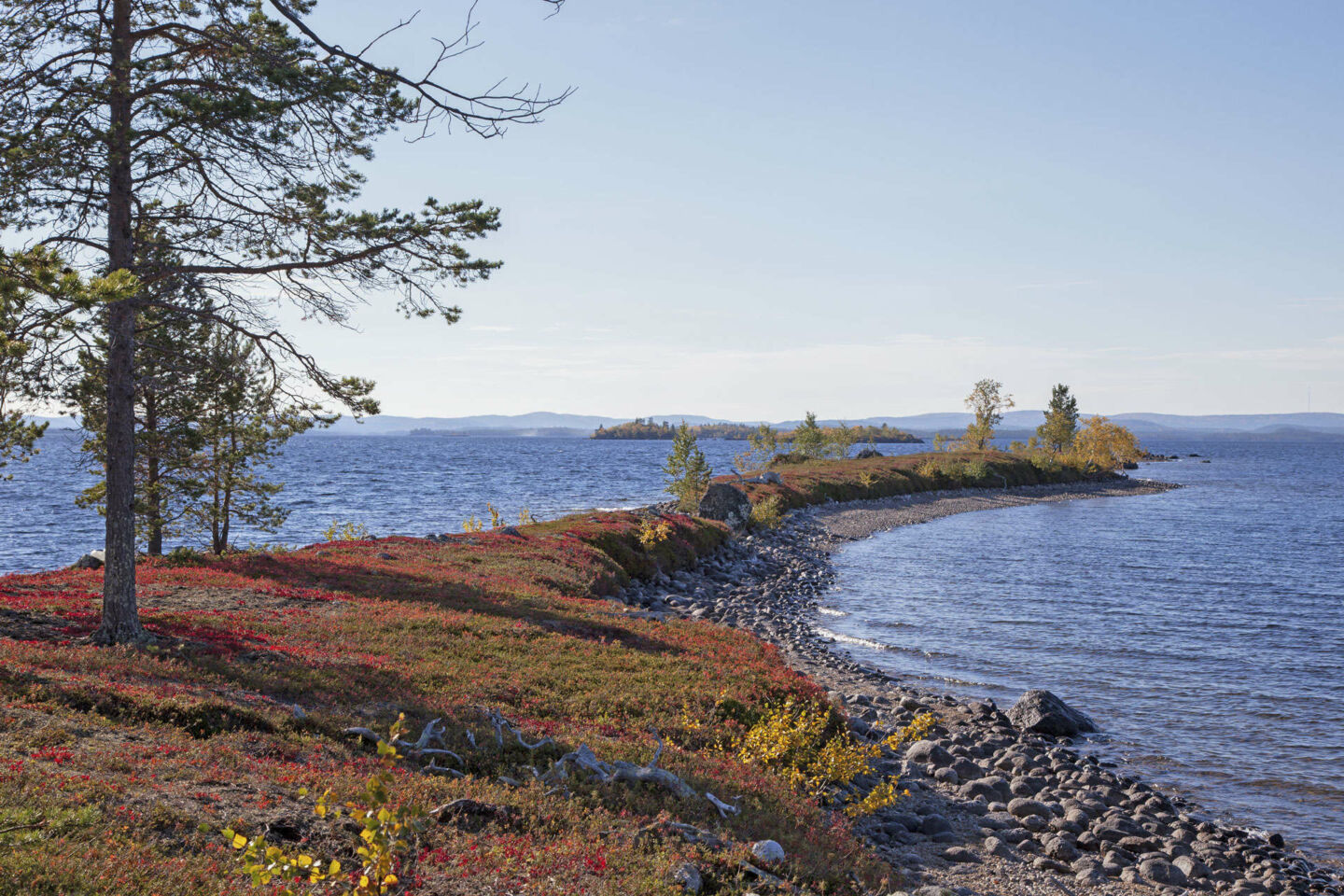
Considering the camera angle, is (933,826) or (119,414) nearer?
(933,826)

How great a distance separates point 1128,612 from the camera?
1238 inches

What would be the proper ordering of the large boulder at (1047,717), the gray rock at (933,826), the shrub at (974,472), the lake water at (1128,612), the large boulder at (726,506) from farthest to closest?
the shrub at (974,472)
the large boulder at (726,506)
the large boulder at (1047,717)
the lake water at (1128,612)
the gray rock at (933,826)

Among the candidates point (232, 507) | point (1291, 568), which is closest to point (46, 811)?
point (232, 507)

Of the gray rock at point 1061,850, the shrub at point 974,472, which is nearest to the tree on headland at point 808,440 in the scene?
the shrub at point 974,472

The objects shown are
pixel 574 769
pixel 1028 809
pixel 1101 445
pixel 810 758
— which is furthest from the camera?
pixel 1101 445

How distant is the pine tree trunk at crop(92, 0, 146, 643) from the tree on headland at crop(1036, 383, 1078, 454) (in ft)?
374

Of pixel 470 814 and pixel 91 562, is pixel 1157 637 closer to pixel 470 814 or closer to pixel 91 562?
pixel 470 814

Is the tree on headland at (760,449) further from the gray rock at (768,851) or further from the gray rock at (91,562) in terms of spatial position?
the gray rock at (768,851)

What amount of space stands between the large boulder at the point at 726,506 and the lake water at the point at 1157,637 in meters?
7.23

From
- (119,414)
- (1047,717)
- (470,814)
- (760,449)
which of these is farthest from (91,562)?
(760,449)

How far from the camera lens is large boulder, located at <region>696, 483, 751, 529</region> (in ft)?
163

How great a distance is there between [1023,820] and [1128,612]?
21554 millimetres

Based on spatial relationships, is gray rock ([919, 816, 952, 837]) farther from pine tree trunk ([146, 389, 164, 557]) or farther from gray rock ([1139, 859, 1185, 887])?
pine tree trunk ([146, 389, 164, 557])

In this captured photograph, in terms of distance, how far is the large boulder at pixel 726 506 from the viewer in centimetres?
4978
